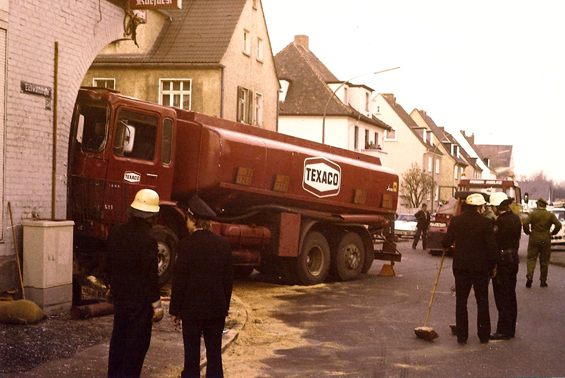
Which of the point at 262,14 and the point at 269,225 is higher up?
the point at 262,14

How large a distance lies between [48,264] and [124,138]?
10.0ft

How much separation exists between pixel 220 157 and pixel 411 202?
153ft

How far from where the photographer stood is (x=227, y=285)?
19.0ft

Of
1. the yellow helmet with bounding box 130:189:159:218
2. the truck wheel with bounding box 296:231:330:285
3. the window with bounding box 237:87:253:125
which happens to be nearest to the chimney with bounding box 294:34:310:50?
the window with bounding box 237:87:253:125

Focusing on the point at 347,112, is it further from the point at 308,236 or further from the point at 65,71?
the point at 65,71

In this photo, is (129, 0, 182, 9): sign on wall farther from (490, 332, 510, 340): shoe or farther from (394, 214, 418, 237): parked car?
(394, 214, 418, 237): parked car

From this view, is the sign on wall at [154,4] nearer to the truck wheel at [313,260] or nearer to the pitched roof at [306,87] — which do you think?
the truck wheel at [313,260]

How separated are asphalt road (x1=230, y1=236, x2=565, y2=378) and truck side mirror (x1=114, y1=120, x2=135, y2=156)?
324cm

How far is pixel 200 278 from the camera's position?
564cm

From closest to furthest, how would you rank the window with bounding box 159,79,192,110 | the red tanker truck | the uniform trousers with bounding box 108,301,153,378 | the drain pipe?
the uniform trousers with bounding box 108,301,153,378
the drain pipe
the red tanker truck
the window with bounding box 159,79,192,110

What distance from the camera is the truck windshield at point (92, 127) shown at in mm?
11656

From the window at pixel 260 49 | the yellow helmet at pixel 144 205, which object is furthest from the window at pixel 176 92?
the yellow helmet at pixel 144 205

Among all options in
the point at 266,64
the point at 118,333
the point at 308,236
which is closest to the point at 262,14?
the point at 266,64

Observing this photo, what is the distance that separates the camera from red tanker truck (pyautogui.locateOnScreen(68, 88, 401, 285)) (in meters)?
11.5
